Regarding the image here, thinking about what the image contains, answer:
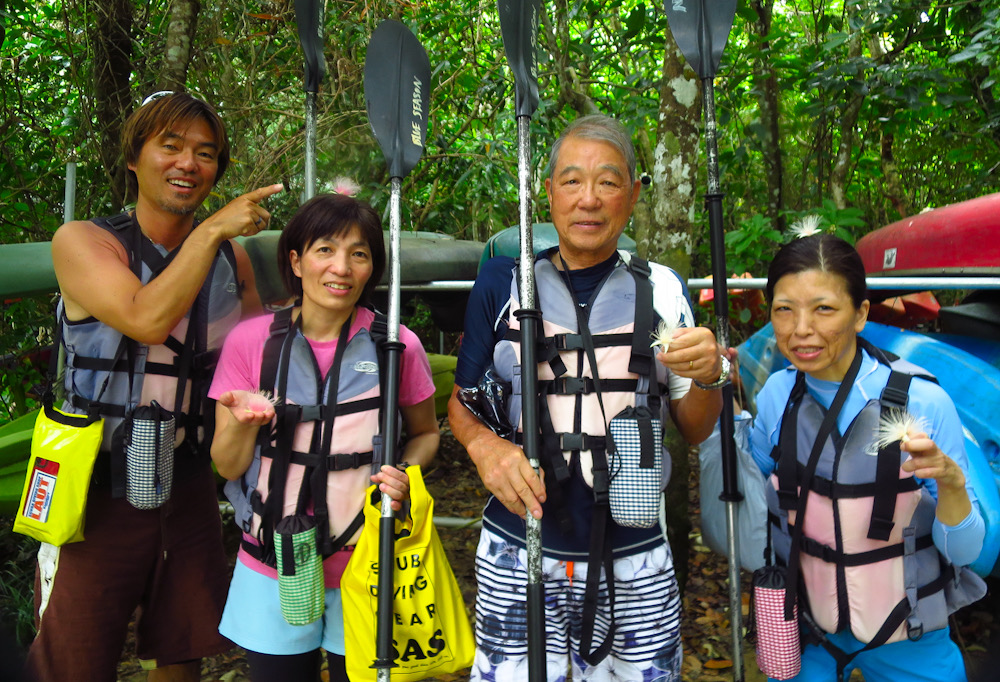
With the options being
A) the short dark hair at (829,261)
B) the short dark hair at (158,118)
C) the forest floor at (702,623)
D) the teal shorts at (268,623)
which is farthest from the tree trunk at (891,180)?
the teal shorts at (268,623)

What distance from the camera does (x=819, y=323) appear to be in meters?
1.91

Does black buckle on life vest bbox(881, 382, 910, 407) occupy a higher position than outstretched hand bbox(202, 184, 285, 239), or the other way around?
outstretched hand bbox(202, 184, 285, 239)

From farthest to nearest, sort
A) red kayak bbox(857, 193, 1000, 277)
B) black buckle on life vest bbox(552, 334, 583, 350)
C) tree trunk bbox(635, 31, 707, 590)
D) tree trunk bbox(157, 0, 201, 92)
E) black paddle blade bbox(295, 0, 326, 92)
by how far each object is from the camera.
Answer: tree trunk bbox(157, 0, 201, 92), tree trunk bbox(635, 31, 707, 590), red kayak bbox(857, 193, 1000, 277), black paddle blade bbox(295, 0, 326, 92), black buckle on life vest bbox(552, 334, 583, 350)

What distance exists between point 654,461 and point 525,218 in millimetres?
696

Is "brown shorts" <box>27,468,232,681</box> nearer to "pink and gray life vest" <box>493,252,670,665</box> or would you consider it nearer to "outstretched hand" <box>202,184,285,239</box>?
"outstretched hand" <box>202,184,285,239</box>

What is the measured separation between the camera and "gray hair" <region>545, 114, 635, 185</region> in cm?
190

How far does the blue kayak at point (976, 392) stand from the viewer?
2.23 metres

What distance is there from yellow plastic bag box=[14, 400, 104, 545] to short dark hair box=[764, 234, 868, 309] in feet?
6.52

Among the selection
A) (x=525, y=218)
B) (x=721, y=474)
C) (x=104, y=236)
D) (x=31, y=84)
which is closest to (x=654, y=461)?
(x=721, y=474)

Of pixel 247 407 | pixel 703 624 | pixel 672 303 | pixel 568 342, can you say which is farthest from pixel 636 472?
pixel 703 624

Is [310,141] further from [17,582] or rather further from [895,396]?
[17,582]

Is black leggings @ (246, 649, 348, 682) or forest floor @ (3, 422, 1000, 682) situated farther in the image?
forest floor @ (3, 422, 1000, 682)

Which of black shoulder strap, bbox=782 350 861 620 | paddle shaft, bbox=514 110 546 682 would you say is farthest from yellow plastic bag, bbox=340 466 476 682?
black shoulder strap, bbox=782 350 861 620

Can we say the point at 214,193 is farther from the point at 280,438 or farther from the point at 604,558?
the point at 604,558
